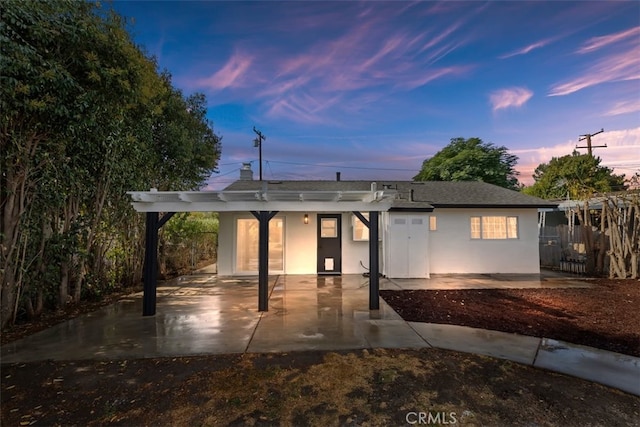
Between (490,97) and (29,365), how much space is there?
538 inches

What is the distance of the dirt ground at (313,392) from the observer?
2.34 m

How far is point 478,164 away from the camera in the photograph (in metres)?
21.6

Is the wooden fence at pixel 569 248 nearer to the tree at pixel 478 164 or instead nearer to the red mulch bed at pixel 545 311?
the red mulch bed at pixel 545 311

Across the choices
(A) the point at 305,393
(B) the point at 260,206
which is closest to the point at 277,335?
(A) the point at 305,393

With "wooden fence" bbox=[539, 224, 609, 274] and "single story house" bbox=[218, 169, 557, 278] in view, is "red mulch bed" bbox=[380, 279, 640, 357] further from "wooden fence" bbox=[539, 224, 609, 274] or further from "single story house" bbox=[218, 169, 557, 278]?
"single story house" bbox=[218, 169, 557, 278]

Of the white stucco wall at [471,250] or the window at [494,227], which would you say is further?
the window at [494,227]

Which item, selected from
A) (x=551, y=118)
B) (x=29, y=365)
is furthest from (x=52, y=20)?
(x=551, y=118)

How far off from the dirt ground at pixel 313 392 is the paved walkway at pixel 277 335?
0.92ft

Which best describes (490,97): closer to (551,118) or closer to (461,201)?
(551,118)

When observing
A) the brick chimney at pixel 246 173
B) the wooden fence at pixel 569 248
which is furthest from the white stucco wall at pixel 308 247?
the wooden fence at pixel 569 248

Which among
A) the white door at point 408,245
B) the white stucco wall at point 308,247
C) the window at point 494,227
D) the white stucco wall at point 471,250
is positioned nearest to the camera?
the white door at point 408,245

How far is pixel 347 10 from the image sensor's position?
282 inches

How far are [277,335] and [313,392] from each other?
66.1 inches

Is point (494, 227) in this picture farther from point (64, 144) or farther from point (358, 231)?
point (64, 144)
